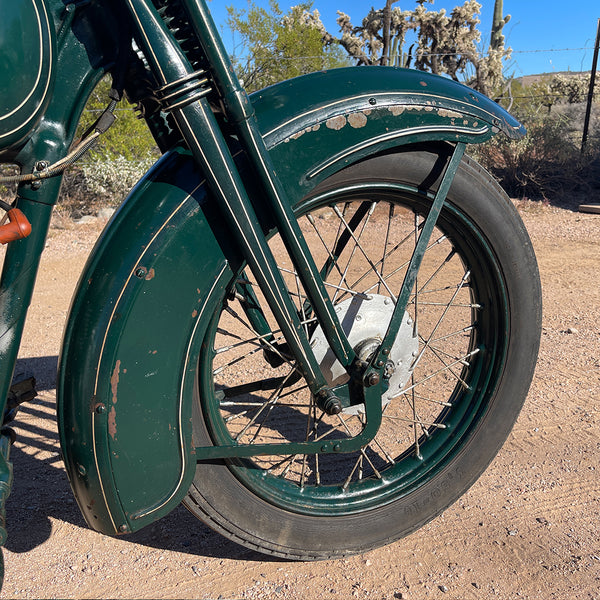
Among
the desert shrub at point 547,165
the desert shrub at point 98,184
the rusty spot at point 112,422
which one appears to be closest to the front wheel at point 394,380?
the rusty spot at point 112,422

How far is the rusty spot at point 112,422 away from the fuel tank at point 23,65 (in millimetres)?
650

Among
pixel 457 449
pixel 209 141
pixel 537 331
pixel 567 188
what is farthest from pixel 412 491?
pixel 567 188

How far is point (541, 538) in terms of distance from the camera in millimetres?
2051

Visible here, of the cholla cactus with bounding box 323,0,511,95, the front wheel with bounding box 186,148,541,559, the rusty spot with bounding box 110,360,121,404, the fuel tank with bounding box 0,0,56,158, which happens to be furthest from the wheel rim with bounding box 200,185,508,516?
the cholla cactus with bounding box 323,0,511,95

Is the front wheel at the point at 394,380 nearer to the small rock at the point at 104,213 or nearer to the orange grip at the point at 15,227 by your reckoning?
the orange grip at the point at 15,227

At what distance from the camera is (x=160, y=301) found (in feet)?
4.69

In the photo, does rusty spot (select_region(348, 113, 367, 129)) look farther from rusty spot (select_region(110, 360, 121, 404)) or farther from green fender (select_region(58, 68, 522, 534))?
rusty spot (select_region(110, 360, 121, 404))

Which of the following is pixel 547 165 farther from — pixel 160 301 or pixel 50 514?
pixel 160 301

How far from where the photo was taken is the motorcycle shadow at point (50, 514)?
2.09m

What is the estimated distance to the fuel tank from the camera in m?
1.23

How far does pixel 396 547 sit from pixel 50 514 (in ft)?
4.28

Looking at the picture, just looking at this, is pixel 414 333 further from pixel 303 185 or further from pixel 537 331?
pixel 303 185

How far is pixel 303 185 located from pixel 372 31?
17853 millimetres

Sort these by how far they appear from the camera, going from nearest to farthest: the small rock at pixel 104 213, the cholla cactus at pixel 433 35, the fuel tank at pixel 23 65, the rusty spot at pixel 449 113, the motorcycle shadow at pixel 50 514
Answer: the fuel tank at pixel 23 65 < the rusty spot at pixel 449 113 < the motorcycle shadow at pixel 50 514 < the small rock at pixel 104 213 < the cholla cactus at pixel 433 35
